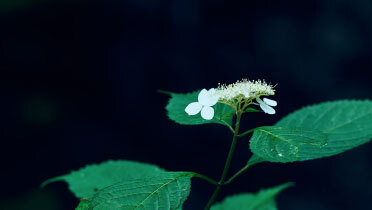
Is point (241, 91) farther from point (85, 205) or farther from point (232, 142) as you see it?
point (85, 205)

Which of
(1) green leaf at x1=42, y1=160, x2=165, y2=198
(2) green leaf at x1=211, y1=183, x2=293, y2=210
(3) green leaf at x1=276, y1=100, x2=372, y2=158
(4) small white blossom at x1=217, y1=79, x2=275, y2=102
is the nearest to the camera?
(4) small white blossom at x1=217, y1=79, x2=275, y2=102

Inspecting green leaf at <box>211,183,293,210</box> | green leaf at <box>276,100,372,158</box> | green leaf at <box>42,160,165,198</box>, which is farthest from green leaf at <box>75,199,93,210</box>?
green leaf at <box>211,183,293,210</box>

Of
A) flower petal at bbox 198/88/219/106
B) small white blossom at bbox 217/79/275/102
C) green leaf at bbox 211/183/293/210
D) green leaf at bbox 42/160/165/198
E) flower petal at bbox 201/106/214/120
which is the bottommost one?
green leaf at bbox 211/183/293/210

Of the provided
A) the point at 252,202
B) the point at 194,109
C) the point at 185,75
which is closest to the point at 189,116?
the point at 194,109

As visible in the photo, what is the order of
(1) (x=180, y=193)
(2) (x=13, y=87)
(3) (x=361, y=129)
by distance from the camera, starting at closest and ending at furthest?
(1) (x=180, y=193), (3) (x=361, y=129), (2) (x=13, y=87)

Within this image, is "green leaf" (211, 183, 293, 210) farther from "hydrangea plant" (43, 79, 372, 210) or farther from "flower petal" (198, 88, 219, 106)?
"flower petal" (198, 88, 219, 106)

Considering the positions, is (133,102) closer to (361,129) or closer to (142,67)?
(142,67)

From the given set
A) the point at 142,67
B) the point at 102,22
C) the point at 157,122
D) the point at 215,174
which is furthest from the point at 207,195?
the point at 102,22

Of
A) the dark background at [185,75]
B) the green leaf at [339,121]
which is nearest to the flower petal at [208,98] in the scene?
the green leaf at [339,121]
